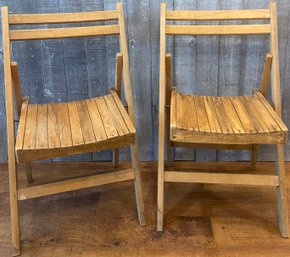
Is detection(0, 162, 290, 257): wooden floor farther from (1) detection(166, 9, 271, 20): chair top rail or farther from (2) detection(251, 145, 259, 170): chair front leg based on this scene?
(1) detection(166, 9, 271, 20): chair top rail

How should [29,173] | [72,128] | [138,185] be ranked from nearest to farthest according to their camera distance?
[72,128]
[138,185]
[29,173]

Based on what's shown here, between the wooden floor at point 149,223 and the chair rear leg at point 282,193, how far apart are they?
0.04m

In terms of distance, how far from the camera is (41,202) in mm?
1617

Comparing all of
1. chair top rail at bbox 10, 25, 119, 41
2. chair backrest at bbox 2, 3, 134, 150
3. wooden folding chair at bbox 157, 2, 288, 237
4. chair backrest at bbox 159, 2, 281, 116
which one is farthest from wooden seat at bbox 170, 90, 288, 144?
chair top rail at bbox 10, 25, 119, 41

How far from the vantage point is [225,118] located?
1.35 meters

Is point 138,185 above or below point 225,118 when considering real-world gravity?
below

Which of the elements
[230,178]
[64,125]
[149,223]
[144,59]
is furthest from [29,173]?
[230,178]

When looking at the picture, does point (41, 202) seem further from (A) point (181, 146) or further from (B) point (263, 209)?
(B) point (263, 209)

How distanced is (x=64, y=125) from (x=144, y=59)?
52 cm

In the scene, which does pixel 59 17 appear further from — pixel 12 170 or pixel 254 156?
pixel 254 156

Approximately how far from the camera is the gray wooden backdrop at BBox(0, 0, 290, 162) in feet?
5.33

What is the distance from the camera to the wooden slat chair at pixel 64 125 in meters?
1.22

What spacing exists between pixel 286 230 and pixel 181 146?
1.77ft

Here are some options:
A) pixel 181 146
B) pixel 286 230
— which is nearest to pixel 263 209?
pixel 286 230
